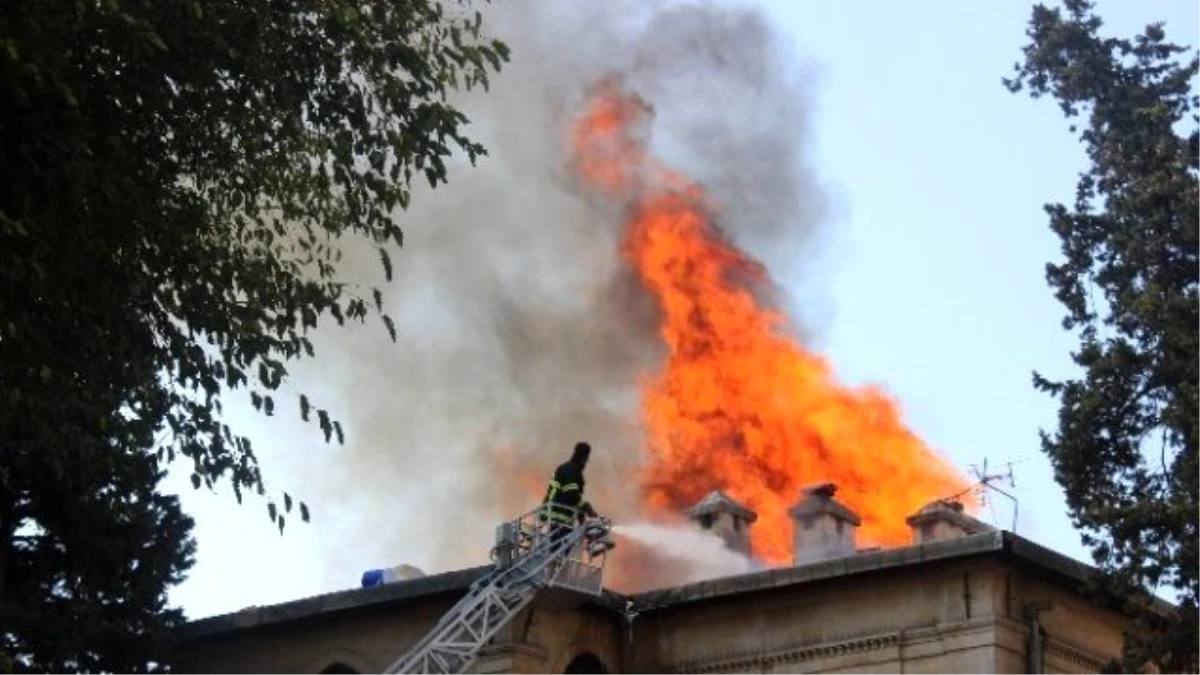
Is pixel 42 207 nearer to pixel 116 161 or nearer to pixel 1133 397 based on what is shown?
pixel 116 161

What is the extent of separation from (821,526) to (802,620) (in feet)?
8.80

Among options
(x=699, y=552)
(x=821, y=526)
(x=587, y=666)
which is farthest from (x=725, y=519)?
(x=587, y=666)

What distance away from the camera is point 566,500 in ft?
95.5

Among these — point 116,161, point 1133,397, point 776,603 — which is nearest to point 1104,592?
point 1133,397

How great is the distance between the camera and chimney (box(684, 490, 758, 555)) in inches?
1319

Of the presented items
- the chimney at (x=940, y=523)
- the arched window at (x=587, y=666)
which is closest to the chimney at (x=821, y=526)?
the chimney at (x=940, y=523)

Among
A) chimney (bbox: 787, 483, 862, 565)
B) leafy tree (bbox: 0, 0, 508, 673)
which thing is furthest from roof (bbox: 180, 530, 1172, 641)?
leafy tree (bbox: 0, 0, 508, 673)

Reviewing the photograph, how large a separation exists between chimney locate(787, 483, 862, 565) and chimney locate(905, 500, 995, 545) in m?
1.17

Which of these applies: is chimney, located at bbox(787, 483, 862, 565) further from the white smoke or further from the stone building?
the white smoke

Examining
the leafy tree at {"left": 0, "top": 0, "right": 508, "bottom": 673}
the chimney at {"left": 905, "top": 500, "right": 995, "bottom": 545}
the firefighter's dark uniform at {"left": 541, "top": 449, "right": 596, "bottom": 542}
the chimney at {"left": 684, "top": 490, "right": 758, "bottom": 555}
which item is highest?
the chimney at {"left": 684, "top": 490, "right": 758, "bottom": 555}

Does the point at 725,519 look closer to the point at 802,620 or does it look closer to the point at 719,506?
the point at 719,506

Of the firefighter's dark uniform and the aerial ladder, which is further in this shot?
the firefighter's dark uniform

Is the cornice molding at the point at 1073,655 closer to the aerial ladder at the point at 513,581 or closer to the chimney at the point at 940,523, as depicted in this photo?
the chimney at the point at 940,523

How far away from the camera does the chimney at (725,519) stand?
1319 inches
